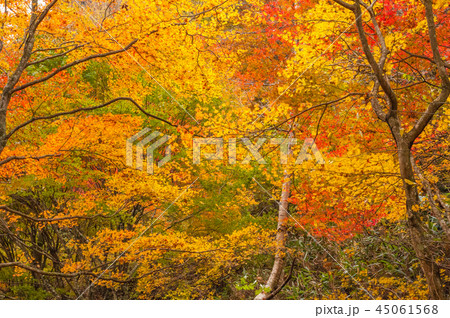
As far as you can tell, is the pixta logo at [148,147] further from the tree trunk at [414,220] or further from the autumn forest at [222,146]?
the tree trunk at [414,220]

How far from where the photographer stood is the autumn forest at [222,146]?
5363 mm

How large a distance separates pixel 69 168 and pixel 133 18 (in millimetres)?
4254

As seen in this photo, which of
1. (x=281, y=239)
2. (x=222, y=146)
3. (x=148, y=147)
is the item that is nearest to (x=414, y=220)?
(x=222, y=146)

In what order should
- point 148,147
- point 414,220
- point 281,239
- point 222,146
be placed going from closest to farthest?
point 414,220 < point 222,146 < point 148,147 < point 281,239

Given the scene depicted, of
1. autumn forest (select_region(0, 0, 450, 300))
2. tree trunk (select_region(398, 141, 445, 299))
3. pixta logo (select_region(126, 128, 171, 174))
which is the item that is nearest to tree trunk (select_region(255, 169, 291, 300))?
autumn forest (select_region(0, 0, 450, 300))

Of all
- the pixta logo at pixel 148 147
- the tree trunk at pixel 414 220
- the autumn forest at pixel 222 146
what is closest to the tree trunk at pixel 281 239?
the autumn forest at pixel 222 146

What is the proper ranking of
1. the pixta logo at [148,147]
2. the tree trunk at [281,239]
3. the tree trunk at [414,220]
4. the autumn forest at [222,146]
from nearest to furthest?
the tree trunk at [414,220] → the autumn forest at [222,146] → the pixta logo at [148,147] → the tree trunk at [281,239]

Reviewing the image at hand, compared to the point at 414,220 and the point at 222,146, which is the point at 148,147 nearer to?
the point at 222,146

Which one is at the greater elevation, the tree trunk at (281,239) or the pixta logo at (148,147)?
the pixta logo at (148,147)

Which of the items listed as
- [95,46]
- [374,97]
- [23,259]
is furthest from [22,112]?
[374,97]

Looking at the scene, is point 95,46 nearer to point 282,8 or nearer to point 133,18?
point 133,18

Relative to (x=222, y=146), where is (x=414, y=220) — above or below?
below

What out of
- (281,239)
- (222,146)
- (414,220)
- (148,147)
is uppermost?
(148,147)

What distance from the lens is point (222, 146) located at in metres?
6.17
